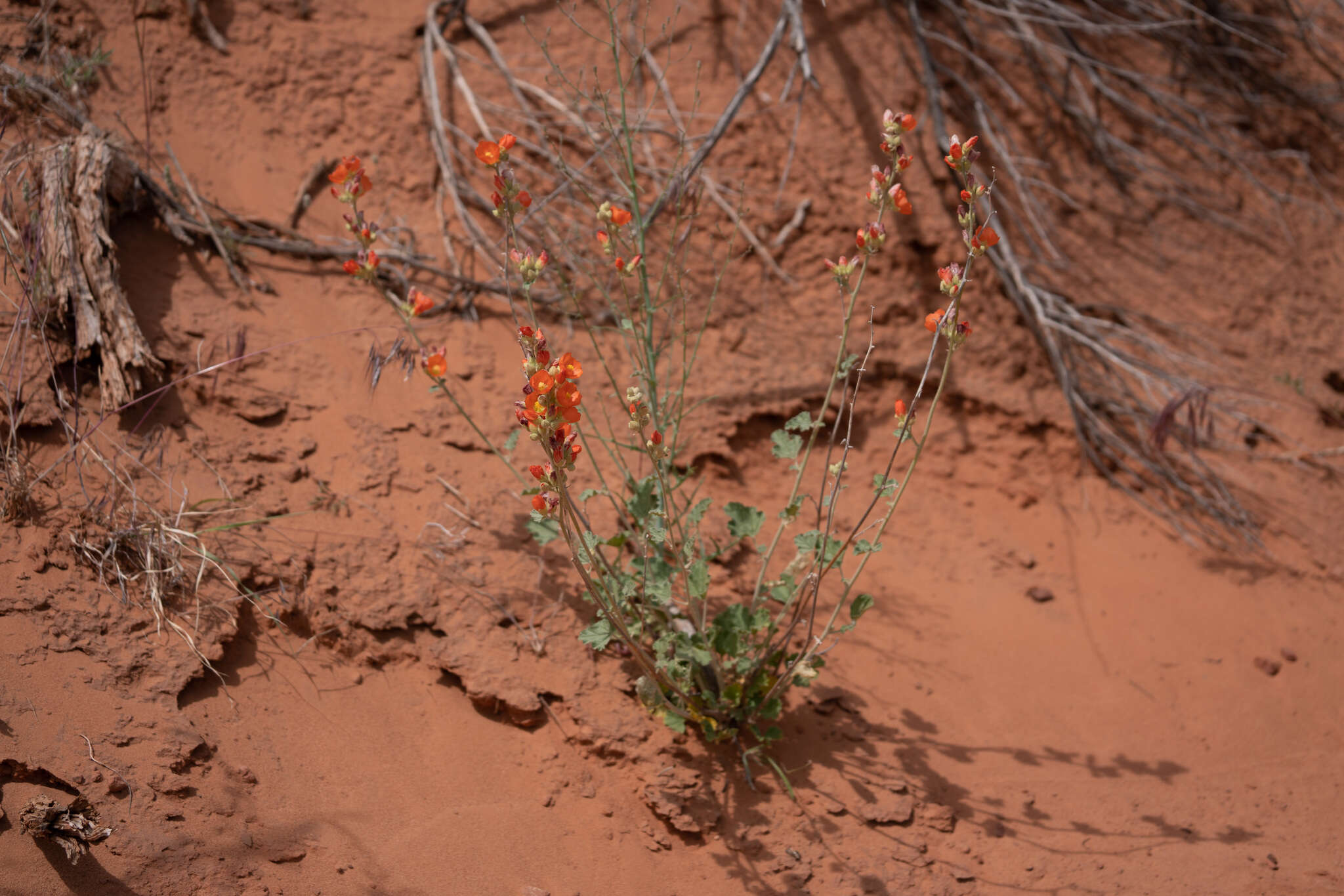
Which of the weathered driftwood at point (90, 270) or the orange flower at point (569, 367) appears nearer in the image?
the orange flower at point (569, 367)

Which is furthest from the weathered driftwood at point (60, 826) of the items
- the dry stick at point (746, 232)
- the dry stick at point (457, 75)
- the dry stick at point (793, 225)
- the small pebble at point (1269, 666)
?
the small pebble at point (1269, 666)

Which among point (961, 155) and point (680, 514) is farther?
point (680, 514)

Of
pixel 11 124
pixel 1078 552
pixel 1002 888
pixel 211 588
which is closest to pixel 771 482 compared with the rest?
pixel 1078 552

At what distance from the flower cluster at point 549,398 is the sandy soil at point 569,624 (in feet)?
3.48

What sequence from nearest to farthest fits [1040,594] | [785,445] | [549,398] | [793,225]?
[549,398] → [785,445] → [1040,594] → [793,225]

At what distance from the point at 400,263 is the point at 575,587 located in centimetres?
145

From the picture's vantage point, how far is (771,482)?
356 cm

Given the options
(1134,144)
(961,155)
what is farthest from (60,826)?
(1134,144)

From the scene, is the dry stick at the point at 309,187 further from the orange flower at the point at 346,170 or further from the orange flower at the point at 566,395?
the orange flower at the point at 566,395

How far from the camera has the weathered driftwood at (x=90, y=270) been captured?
107 inches

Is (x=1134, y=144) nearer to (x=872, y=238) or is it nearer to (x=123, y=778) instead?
(x=872, y=238)

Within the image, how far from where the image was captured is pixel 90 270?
2.80 meters

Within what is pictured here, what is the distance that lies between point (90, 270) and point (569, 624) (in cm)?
178

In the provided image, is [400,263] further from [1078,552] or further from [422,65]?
[1078,552]
